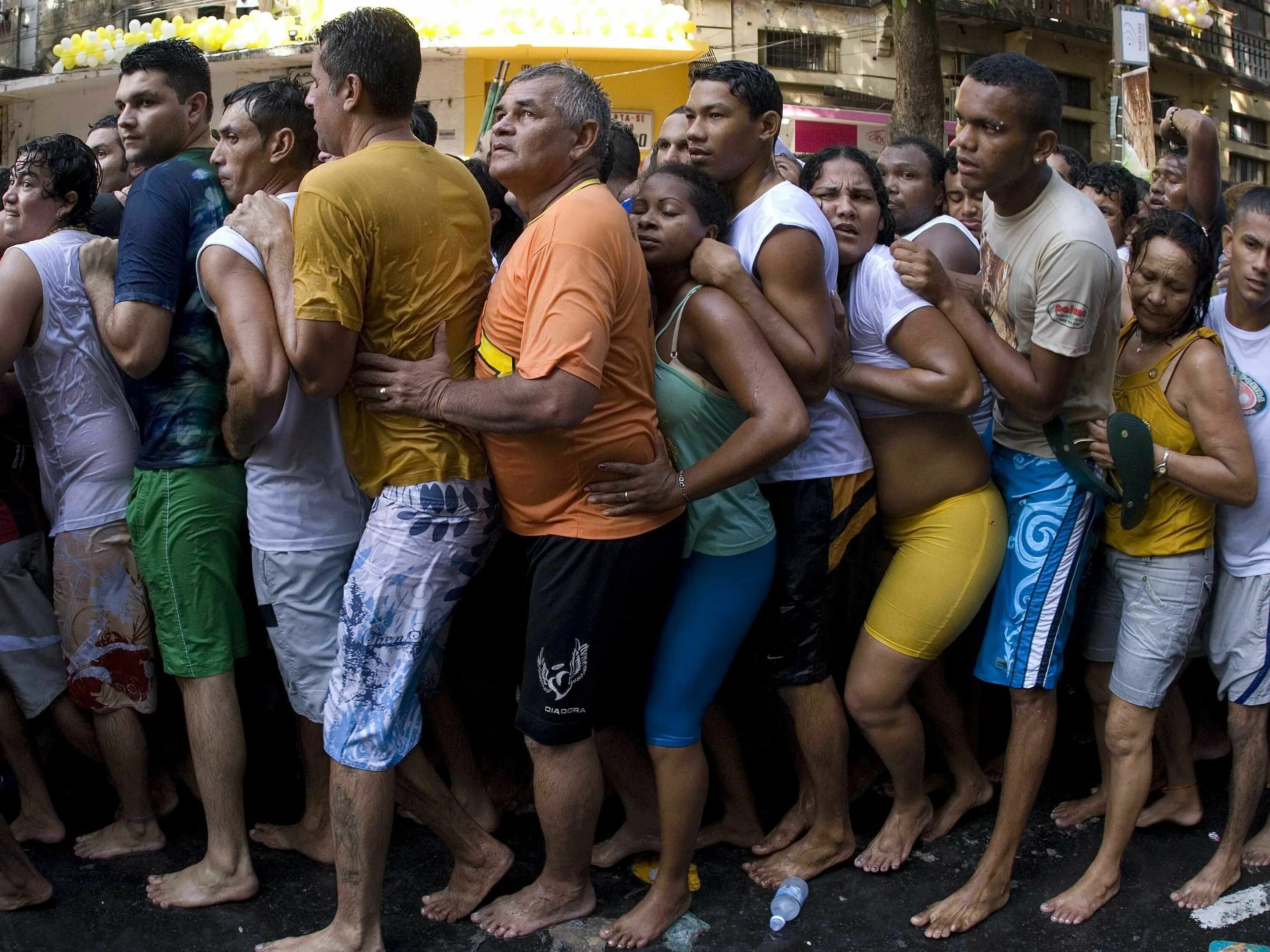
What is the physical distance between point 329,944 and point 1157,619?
2479mm

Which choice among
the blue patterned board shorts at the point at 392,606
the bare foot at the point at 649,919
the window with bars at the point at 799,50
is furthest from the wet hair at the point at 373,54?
the window with bars at the point at 799,50

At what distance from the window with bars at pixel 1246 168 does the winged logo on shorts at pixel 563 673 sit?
25.1 meters

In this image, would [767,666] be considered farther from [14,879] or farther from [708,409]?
[14,879]

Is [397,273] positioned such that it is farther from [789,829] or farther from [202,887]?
[789,829]

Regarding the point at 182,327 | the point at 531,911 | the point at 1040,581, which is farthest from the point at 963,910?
the point at 182,327

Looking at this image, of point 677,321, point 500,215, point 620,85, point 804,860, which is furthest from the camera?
point 620,85

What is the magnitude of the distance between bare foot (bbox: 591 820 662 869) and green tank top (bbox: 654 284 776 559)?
3.26ft

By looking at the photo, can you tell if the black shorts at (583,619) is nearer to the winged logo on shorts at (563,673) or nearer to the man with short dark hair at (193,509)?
the winged logo on shorts at (563,673)

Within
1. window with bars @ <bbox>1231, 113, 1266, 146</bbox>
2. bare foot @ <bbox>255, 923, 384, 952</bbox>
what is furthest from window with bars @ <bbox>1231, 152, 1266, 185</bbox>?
Answer: bare foot @ <bbox>255, 923, 384, 952</bbox>

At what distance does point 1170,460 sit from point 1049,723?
84cm

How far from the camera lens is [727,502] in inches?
127

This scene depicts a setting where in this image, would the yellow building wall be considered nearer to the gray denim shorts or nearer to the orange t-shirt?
the gray denim shorts

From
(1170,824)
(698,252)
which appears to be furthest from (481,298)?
(1170,824)

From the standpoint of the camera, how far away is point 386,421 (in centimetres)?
297
